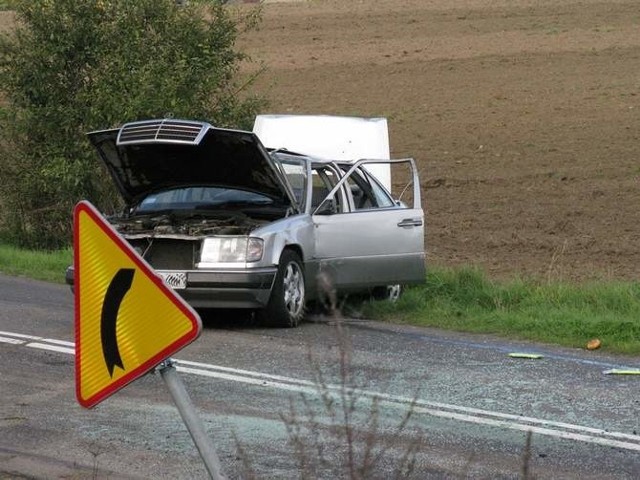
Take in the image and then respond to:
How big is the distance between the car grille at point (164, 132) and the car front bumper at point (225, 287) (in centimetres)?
109

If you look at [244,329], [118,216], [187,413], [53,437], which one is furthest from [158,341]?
[118,216]

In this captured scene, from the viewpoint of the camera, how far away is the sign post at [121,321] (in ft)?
14.3

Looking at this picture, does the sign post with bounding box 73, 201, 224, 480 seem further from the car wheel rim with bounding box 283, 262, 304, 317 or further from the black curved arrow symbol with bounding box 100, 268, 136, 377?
the car wheel rim with bounding box 283, 262, 304, 317

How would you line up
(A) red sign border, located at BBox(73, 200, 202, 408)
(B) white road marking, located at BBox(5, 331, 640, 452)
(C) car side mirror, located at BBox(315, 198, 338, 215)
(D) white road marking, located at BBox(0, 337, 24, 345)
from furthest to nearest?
(C) car side mirror, located at BBox(315, 198, 338, 215)
(D) white road marking, located at BBox(0, 337, 24, 345)
(B) white road marking, located at BBox(5, 331, 640, 452)
(A) red sign border, located at BBox(73, 200, 202, 408)

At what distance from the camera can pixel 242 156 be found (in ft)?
38.5

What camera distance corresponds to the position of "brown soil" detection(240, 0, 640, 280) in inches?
754

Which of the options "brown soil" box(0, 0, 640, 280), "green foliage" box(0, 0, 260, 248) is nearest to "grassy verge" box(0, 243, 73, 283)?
"green foliage" box(0, 0, 260, 248)

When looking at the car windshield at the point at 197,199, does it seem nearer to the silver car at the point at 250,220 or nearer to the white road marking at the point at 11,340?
the silver car at the point at 250,220

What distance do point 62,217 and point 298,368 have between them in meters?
9.20

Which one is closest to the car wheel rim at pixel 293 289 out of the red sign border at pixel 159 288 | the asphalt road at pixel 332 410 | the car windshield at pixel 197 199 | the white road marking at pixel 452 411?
the asphalt road at pixel 332 410

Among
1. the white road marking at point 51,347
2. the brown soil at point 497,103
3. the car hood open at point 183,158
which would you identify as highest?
the car hood open at point 183,158

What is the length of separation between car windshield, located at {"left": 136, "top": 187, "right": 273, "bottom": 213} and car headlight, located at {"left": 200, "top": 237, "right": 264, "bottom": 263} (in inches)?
43.0

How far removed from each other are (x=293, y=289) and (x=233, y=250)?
74cm

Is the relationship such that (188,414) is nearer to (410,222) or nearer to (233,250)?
(233,250)
